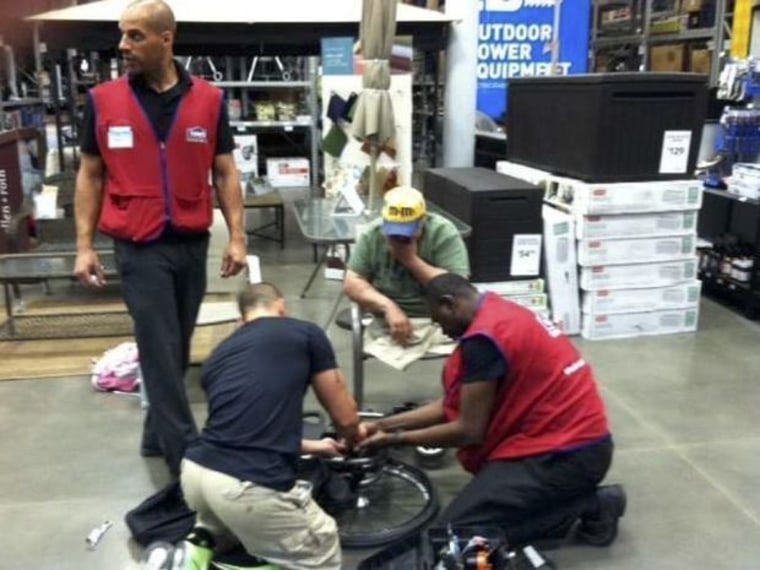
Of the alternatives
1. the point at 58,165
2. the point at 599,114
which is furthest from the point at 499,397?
the point at 58,165

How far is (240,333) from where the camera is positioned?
85.5 inches

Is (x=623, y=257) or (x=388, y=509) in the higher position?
(x=623, y=257)

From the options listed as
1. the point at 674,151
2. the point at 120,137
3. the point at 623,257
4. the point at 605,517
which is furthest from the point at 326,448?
the point at 674,151

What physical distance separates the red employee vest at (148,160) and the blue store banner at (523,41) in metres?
4.73

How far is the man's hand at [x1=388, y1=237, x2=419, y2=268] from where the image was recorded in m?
2.92

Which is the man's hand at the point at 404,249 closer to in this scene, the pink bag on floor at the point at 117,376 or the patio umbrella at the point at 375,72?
the pink bag on floor at the point at 117,376

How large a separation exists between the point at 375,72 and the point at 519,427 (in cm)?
284

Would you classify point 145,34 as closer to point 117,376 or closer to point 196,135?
point 196,135

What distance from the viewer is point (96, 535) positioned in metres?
2.56

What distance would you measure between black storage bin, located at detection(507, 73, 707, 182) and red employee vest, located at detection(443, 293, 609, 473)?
214 cm

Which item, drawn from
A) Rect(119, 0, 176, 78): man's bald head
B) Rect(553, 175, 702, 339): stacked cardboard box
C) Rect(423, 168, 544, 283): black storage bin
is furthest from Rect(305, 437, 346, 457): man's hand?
Rect(553, 175, 702, 339): stacked cardboard box

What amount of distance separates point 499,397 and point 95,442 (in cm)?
182

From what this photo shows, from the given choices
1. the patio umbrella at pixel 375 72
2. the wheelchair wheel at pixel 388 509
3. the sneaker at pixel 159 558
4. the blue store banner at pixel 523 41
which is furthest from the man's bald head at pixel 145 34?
the blue store banner at pixel 523 41

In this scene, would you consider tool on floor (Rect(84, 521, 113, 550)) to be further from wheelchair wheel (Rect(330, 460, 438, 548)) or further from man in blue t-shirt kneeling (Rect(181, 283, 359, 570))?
wheelchair wheel (Rect(330, 460, 438, 548))
